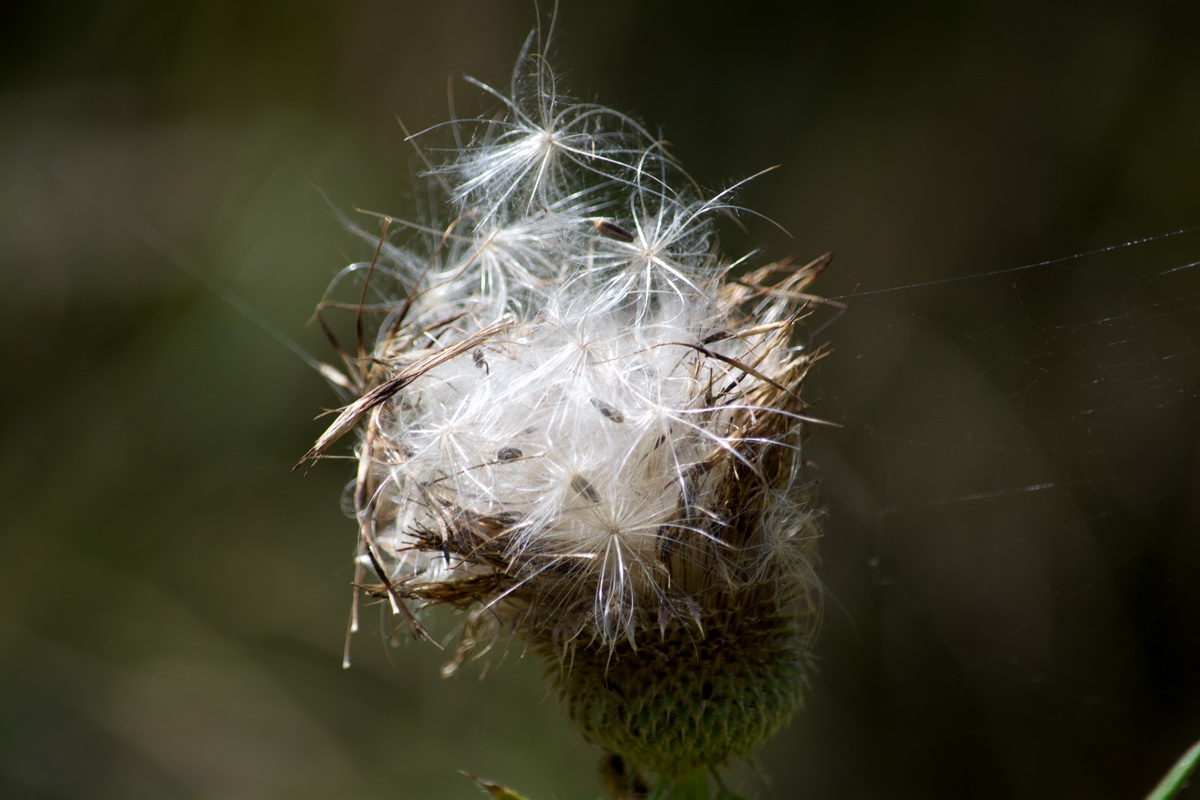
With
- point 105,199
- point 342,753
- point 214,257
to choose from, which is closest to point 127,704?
point 342,753

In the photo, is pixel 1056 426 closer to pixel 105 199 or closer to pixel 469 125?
pixel 469 125

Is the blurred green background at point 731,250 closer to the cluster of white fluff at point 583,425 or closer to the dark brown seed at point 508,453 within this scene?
the cluster of white fluff at point 583,425

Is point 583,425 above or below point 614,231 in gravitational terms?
below

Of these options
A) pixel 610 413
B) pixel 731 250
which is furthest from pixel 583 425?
pixel 731 250

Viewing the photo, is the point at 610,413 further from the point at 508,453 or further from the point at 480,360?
the point at 480,360

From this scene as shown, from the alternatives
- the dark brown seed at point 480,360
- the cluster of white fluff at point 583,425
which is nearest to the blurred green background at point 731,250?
the cluster of white fluff at point 583,425

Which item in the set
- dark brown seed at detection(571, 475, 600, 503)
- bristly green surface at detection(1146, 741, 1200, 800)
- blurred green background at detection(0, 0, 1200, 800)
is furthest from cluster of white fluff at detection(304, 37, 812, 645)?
blurred green background at detection(0, 0, 1200, 800)
